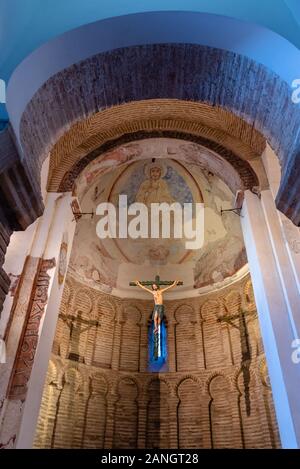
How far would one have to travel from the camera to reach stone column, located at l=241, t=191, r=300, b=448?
466 centimetres

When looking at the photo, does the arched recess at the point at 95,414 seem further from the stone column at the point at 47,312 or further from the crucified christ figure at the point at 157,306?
the stone column at the point at 47,312

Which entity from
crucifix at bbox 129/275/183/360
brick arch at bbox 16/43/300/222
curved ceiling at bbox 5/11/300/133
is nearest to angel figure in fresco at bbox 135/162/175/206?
crucifix at bbox 129/275/183/360

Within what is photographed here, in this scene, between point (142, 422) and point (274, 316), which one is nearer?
point (274, 316)

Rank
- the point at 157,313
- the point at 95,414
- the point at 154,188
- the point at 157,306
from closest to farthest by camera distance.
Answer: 1. the point at 95,414
2. the point at 157,313
3. the point at 157,306
4. the point at 154,188

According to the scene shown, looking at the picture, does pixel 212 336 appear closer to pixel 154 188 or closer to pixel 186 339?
pixel 186 339

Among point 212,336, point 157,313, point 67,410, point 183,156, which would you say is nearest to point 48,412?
point 67,410

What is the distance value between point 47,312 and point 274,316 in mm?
3789

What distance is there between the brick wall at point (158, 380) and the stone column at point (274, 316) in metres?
3.80

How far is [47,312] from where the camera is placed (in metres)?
5.91

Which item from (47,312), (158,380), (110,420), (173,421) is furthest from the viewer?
(158,380)

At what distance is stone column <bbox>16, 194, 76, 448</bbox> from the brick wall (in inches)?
140

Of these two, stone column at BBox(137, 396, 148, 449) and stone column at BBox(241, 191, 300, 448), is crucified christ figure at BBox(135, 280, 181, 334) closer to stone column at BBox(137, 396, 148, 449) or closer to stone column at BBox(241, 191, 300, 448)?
stone column at BBox(137, 396, 148, 449)

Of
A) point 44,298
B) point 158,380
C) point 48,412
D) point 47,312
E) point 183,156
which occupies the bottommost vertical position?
point 48,412

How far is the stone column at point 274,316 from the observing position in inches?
184
